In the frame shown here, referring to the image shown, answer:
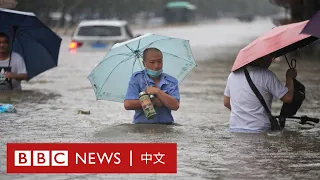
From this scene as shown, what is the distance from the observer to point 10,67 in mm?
13750

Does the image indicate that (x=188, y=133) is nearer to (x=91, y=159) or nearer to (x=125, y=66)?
(x=125, y=66)

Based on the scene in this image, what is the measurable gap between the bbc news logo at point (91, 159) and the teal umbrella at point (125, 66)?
7.66 feet

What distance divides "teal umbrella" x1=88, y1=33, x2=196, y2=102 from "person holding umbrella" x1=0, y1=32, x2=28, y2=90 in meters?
3.41

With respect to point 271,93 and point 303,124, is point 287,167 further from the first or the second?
point 303,124

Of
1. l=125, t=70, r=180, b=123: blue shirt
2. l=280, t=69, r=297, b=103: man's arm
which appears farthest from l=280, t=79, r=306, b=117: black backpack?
l=125, t=70, r=180, b=123: blue shirt

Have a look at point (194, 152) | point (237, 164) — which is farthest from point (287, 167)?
point (194, 152)

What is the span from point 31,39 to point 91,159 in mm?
6818

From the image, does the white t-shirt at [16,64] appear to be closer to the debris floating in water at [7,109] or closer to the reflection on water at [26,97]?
the reflection on water at [26,97]

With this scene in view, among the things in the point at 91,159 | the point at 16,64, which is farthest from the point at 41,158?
the point at 16,64

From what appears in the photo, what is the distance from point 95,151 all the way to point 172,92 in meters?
1.91

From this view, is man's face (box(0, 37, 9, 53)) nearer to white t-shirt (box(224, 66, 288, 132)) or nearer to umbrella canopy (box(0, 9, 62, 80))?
umbrella canopy (box(0, 9, 62, 80))

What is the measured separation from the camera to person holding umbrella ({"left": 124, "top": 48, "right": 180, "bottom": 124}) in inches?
373

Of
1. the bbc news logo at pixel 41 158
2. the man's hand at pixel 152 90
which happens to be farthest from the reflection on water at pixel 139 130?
the bbc news logo at pixel 41 158

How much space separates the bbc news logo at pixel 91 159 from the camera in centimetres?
750
